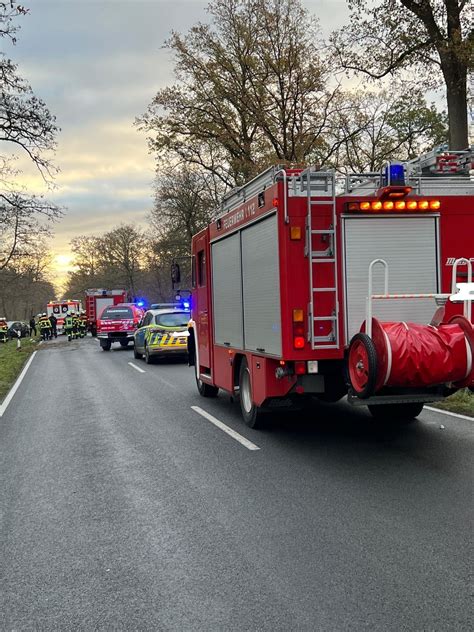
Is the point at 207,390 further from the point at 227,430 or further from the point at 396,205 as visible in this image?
the point at 396,205

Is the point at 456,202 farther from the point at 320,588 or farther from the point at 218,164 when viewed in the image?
the point at 218,164

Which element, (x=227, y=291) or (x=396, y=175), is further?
(x=227, y=291)

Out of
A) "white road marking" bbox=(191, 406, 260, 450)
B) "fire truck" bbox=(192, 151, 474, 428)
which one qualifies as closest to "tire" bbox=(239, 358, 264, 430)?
"white road marking" bbox=(191, 406, 260, 450)

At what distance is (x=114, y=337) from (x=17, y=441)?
18.9 metres

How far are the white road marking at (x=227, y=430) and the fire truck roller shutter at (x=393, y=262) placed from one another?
185 centimetres

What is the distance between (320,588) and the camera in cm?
371

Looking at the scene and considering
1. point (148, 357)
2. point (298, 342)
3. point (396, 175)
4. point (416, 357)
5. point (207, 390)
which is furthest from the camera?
point (148, 357)

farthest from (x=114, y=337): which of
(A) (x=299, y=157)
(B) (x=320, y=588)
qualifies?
(B) (x=320, y=588)

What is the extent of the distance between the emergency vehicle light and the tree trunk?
8.88m

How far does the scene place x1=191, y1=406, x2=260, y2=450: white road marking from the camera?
758 centimetres

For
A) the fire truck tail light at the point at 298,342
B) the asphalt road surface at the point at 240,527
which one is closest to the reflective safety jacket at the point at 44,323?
the asphalt road surface at the point at 240,527

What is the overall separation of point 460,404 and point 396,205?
4043 millimetres

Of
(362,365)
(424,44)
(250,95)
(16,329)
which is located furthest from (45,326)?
(362,365)

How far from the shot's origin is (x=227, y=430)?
8555mm
